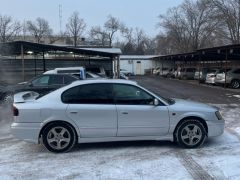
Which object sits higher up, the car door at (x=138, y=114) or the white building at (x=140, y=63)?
the white building at (x=140, y=63)

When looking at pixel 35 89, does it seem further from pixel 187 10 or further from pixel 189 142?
pixel 187 10

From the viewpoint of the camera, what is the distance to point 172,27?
74000 mm

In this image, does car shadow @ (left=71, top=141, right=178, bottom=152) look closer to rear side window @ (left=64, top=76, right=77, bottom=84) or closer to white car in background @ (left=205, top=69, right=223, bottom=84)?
rear side window @ (left=64, top=76, right=77, bottom=84)

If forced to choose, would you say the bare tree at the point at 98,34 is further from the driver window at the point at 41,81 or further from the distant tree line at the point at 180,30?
the driver window at the point at 41,81

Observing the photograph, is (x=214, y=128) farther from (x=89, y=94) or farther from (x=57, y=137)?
(x=57, y=137)

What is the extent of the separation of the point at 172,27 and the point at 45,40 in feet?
93.8

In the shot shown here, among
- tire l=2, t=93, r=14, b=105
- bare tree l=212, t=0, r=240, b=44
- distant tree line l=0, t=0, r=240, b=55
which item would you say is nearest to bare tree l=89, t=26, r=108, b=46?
distant tree line l=0, t=0, r=240, b=55

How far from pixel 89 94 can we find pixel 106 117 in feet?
1.97

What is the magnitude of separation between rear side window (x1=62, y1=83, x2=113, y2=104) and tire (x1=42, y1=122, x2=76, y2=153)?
1.69ft

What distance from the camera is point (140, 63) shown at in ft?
231

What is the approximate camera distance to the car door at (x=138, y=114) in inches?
296

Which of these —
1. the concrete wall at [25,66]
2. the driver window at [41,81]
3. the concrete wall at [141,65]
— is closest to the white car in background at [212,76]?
the concrete wall at [25,66]

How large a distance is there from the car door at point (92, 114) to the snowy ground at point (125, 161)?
40 centimetres

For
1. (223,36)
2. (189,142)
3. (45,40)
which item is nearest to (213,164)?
(189,142)
